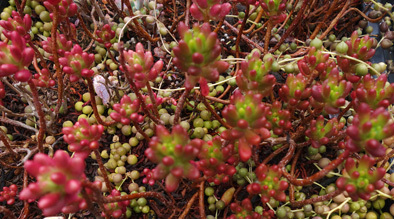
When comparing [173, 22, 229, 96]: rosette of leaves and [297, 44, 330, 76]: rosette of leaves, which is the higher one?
[173, 22, 229, 96]: rosette of leaves

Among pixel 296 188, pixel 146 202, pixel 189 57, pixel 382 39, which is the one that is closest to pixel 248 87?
pixel 189 57

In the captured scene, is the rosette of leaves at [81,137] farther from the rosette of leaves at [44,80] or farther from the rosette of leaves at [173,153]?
the rosette of leaves at [44,80]

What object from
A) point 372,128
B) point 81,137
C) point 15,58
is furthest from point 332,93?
point 15,58

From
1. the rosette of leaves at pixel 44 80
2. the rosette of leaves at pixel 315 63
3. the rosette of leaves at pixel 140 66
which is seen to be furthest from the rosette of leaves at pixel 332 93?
the rosette of leaves at pixel 44 80

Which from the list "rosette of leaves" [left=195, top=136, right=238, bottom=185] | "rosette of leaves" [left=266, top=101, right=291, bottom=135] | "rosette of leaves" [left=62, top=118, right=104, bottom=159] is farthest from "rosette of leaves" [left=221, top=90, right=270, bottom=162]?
"rosette of leaves" [left=62, top=118, right=104, bottom=159]

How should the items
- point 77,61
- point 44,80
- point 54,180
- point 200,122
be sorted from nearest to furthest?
point 54,180 < point 77,61 < point 44,80 < point 200,122

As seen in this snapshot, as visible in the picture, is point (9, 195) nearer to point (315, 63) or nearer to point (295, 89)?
Result: point (295, 89)

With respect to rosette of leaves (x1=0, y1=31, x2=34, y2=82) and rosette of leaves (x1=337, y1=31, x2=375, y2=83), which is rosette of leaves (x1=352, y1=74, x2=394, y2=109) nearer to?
rosette of leaves (x1=337, y1=31, x2=375, y2=83)
